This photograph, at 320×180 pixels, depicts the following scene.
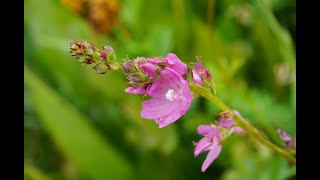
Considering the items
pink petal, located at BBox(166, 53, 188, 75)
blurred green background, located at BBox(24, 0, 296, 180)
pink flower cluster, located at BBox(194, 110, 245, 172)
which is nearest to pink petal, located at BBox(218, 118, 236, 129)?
pink flower cluster, located at BBox(194, 110, 245, 172)

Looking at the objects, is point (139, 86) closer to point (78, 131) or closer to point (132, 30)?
point (78, 131)

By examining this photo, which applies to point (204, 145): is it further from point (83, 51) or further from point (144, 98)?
point (144, 98)

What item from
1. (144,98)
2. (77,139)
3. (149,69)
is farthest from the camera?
(144,98)

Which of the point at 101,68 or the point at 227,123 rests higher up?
the point at 101,68

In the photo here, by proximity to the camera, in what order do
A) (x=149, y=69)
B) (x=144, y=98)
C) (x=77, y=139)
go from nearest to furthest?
(x=149, y=69)
(x=77, y=139)
(x=144, y=98)

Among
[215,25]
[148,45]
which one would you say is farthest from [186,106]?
[215,25]

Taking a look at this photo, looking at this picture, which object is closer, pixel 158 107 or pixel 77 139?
pixel 158 107

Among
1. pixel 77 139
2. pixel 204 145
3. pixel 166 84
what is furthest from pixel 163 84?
pixel 77 139
